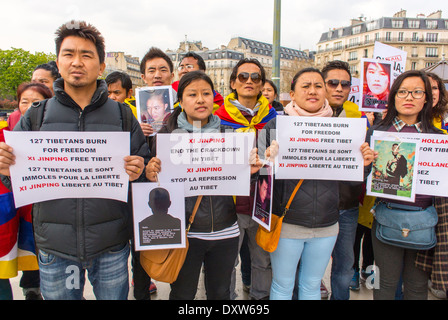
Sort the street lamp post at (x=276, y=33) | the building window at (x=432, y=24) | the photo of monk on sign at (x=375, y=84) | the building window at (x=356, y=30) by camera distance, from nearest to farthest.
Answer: the photo of monk on sign at (x=375, y=84), the street lamp post at (x=276, y=33), the building window at (x=432, y=24), the building window at (x=356, y=30)

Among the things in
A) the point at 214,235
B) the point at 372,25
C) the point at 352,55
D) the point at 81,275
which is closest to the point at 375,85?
the point at 214,235

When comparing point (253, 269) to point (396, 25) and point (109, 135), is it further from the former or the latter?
point (396, 25)

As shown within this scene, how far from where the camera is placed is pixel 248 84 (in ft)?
9.85

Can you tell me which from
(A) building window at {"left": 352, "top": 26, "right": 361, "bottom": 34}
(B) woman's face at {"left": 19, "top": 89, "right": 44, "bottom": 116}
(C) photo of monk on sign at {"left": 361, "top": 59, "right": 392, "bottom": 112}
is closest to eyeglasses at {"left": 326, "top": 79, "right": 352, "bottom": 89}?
(C) photo of monk on sign at {"left": 361, "top": 59, "right": 392, "bottom": 112}

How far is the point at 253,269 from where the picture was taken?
299 centimetres

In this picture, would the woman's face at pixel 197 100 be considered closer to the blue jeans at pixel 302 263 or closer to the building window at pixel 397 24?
the blue jeans at pixel 302 263

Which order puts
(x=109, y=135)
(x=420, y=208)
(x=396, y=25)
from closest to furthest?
(x=109, y=135)
(x=420, y=208)
(x=396, y=25)

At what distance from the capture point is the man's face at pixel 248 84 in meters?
3.00

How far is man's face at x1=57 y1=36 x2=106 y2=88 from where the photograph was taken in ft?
6.31

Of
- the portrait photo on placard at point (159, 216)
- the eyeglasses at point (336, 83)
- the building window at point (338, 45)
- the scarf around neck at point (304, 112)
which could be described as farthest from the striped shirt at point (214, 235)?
the building window at point (338, 45)

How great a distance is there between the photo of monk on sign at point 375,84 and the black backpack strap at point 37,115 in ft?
10.9

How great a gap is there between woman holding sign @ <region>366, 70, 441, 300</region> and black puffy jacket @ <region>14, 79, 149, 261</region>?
89.2 inches

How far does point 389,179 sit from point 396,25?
7013cm
